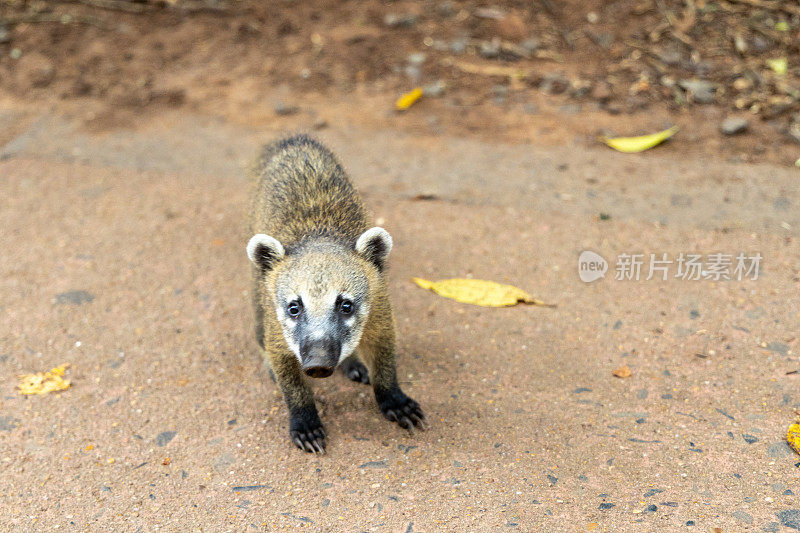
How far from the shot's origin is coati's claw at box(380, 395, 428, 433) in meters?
3.77

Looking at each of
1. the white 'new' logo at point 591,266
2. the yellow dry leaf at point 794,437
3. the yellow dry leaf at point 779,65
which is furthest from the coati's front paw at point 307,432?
the yellow dry leaf at point 779,65

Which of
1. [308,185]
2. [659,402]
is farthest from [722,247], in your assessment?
[308,185]

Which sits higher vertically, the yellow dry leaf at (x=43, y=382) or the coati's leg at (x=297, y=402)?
the coati's leg at (x=297, y=402)

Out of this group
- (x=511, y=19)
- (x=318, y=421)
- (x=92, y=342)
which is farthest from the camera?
(x=511, y=19)

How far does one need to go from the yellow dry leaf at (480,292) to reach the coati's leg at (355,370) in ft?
2.78

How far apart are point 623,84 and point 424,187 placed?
252 centimetres

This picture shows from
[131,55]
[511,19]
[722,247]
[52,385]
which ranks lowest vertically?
[52,385]

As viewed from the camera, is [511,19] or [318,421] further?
[511,19]

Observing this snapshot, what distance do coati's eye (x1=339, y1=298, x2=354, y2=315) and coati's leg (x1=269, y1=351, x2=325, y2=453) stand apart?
0.50 metres

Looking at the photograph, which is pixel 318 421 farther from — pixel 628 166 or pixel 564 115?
pixel 564 115

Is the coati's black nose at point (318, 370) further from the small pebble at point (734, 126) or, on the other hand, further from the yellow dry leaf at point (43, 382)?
the small pebble at point (734, 126)

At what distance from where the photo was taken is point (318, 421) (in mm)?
3748

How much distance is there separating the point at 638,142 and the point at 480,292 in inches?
101

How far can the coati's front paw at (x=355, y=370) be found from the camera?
4.26 metres
